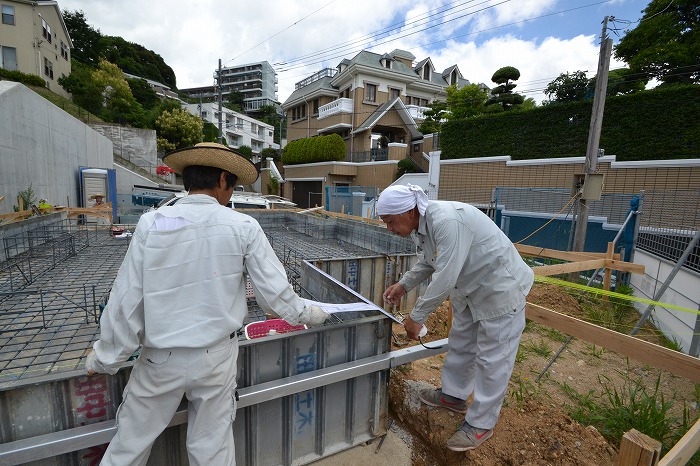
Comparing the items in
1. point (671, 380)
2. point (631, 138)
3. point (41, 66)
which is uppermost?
point (41, 66)

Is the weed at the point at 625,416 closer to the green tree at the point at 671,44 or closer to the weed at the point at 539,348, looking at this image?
the weed at the point at 539,348

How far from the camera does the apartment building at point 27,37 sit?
20203 mm

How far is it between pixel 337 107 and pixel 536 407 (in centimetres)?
2534

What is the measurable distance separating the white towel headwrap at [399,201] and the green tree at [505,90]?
62.9 ft

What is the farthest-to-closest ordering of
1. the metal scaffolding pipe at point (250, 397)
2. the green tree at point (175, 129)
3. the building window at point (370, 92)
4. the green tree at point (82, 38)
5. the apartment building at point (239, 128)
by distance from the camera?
the apartment building at point (239, 128), the green tree at point (82, 38), the green tree at point (175, 129), the building window at point (370, 92), the metal scaffolding pipe at point (250, 397)

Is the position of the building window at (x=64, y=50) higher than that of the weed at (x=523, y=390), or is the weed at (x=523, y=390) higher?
the building window at (x=64, y=50)

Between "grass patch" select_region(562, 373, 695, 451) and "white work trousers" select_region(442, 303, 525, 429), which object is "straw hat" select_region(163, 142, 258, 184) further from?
"grass patch" select_region(562, 373, 695, 451)

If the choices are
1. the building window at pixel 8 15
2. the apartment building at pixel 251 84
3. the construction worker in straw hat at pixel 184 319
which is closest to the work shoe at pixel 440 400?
the construction worker in straw hat at pixel 184 319

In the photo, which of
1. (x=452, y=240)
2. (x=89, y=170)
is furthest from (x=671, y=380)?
(x=89, y=170)

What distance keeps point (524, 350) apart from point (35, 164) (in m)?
12.4

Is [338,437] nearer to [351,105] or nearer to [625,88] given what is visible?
[625,88]

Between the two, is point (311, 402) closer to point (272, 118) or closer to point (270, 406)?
point (270, 406)

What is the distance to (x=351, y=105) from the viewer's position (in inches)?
991

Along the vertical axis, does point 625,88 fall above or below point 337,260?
above
